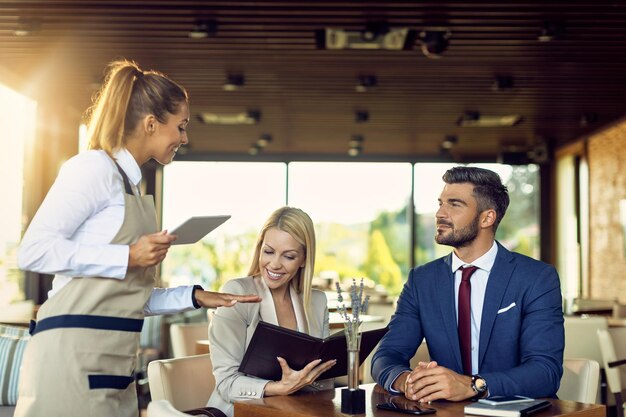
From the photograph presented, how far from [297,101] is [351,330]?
740 centimetres

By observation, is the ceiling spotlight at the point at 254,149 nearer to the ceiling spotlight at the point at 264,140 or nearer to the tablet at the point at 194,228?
the ceiling spotlight at the point at 264,140

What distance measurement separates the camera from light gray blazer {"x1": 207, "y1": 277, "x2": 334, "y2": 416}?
111 inches

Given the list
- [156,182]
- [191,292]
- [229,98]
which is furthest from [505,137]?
[191,292]

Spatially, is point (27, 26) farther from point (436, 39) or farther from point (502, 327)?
point (502, 327)

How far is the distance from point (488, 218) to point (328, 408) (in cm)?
111

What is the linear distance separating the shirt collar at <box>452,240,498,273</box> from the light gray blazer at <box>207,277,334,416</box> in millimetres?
609

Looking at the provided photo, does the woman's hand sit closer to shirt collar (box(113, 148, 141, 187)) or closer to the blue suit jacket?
the blue suit jacket

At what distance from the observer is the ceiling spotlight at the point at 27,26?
21.2ft

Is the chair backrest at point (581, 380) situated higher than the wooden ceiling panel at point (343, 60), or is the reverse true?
the wooden ceiling panel at point (343, 60)

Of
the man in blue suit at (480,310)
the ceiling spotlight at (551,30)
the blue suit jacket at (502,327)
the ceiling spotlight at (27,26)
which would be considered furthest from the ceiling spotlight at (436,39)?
the blue suit jacket at (502,327)

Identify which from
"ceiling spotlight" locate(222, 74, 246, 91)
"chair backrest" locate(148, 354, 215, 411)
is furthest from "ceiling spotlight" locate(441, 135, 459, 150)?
"chair backrest" locate(148, 354, 215, 411)

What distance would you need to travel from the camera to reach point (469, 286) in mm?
3006

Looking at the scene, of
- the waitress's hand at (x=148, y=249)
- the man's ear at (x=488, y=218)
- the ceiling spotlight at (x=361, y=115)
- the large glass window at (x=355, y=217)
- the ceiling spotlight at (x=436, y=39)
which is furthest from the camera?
the large glass window at (x=355, y=217)

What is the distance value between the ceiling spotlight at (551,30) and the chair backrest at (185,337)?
3623 mm
